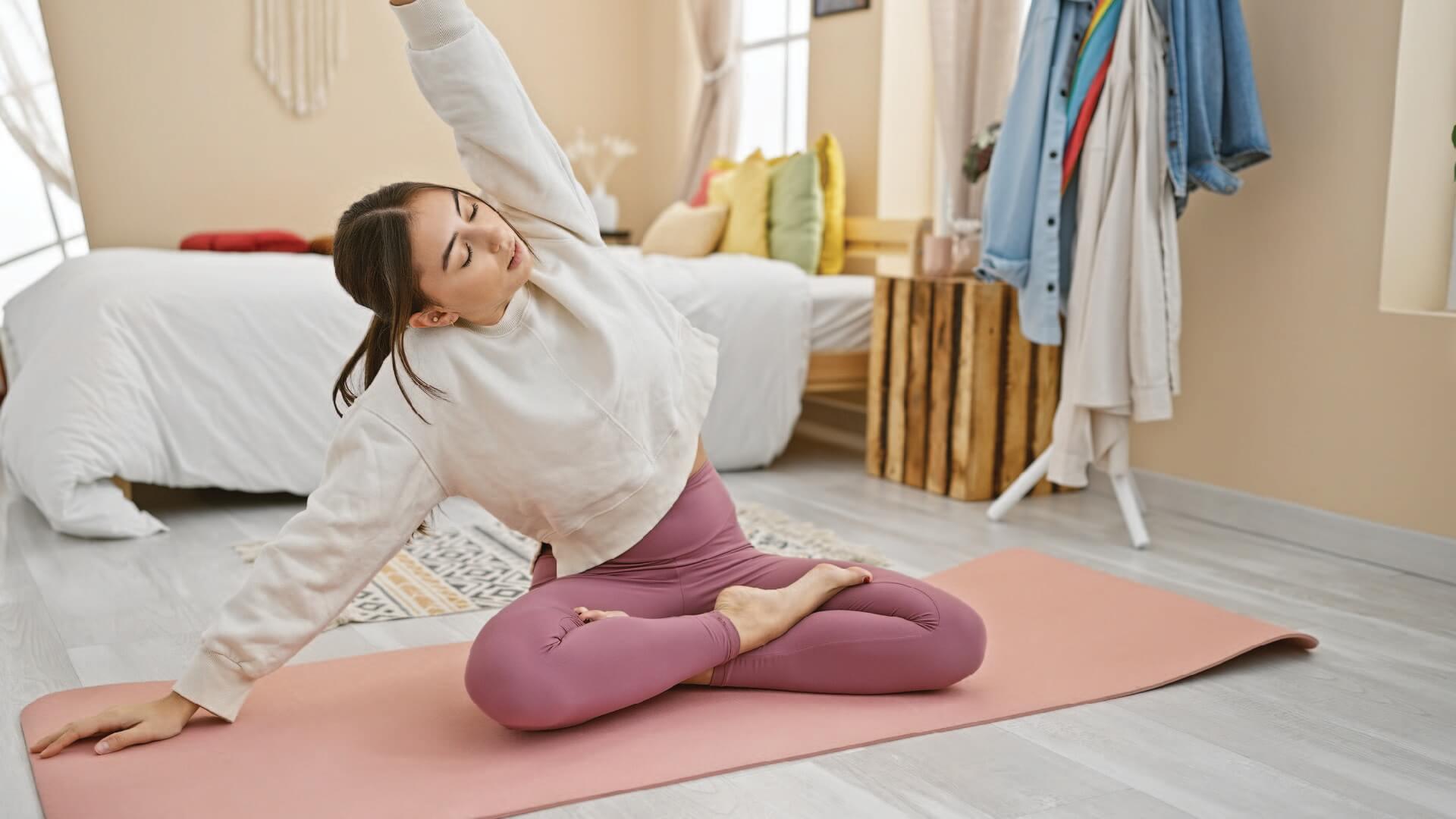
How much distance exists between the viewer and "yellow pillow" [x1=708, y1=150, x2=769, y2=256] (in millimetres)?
4230

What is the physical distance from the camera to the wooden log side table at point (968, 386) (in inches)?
127

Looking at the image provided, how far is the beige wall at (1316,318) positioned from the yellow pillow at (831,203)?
1.44 metres

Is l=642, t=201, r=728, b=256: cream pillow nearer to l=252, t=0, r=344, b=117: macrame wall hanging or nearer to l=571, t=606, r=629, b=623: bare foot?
l=252, t=0, r=344, b=117: macrame wall hanging

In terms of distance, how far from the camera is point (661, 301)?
5.82 ft

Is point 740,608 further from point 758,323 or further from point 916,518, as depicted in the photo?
point 758,323

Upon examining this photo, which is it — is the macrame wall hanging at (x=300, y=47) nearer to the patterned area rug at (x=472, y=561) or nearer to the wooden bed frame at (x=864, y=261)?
the wooden bed frame at (x=864, y=261)

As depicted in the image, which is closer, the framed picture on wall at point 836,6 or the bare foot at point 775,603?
the bare foot at point 775,603

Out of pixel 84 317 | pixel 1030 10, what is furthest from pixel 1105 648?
pixel 84 317

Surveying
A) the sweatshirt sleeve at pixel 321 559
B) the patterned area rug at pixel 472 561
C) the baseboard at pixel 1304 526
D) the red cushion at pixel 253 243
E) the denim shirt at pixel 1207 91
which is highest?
the denim shirt at pixel 1207 91

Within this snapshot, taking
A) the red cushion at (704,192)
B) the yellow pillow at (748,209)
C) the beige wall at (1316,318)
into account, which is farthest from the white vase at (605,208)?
the beige wall at (1316,318)

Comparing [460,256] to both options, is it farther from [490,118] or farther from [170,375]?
[170,375]

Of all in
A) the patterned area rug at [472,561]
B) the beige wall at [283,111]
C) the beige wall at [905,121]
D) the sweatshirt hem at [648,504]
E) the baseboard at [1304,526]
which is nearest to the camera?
the sweatshirt hem at [648,504]

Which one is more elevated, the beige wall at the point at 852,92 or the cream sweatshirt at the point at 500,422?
the beige wall at the point at 852,92

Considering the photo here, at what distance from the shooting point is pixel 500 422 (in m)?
1.56
